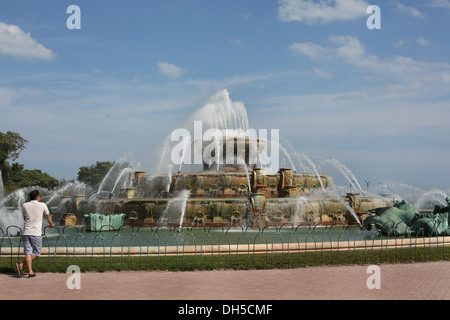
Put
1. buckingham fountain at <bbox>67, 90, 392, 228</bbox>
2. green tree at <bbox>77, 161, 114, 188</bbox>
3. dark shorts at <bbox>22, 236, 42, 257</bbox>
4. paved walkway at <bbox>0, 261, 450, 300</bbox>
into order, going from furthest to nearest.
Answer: green tree at <bbox>77, 161, 114, 188</bbox> < buckingham fountain at <bbox>67, 90, 392, 228</bbox> < dark shorts at <bbox>22, 236, 42, 257</bbox> < paved walkway at <bbox>0, 261, 450, 300</bbox>

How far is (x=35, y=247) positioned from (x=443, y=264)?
947cm

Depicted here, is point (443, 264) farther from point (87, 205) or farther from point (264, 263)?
point (87, 205)

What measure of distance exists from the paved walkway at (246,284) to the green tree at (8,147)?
5931 cm

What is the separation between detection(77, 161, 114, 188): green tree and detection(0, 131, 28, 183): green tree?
19361 mm

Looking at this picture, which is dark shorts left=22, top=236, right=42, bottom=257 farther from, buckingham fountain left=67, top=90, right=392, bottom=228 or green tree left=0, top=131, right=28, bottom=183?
green tree left=0, top=131, right=28, bottom=183

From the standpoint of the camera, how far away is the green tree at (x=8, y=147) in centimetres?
6481

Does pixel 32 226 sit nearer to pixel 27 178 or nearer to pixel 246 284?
pixel 246 284

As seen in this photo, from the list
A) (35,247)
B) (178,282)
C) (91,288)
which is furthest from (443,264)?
(35,247)

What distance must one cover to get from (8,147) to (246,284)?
63.4 metres

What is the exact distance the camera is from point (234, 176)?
27672 millimetres

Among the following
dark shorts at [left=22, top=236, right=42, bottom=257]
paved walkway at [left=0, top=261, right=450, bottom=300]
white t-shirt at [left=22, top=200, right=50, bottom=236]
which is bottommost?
paved walkway at [left=0, top=261, right=450, bottom=300]

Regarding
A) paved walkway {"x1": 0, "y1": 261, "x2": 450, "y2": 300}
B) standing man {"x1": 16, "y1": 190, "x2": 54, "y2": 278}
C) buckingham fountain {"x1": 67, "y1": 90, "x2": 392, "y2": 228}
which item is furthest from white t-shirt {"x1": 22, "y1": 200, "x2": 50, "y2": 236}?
buckingham fountain {"x1": 67, "y1": 90, "x2": 392, "y2": 228}

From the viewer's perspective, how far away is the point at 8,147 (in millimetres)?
65938

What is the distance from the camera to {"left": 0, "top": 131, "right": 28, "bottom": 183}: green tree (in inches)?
2552
